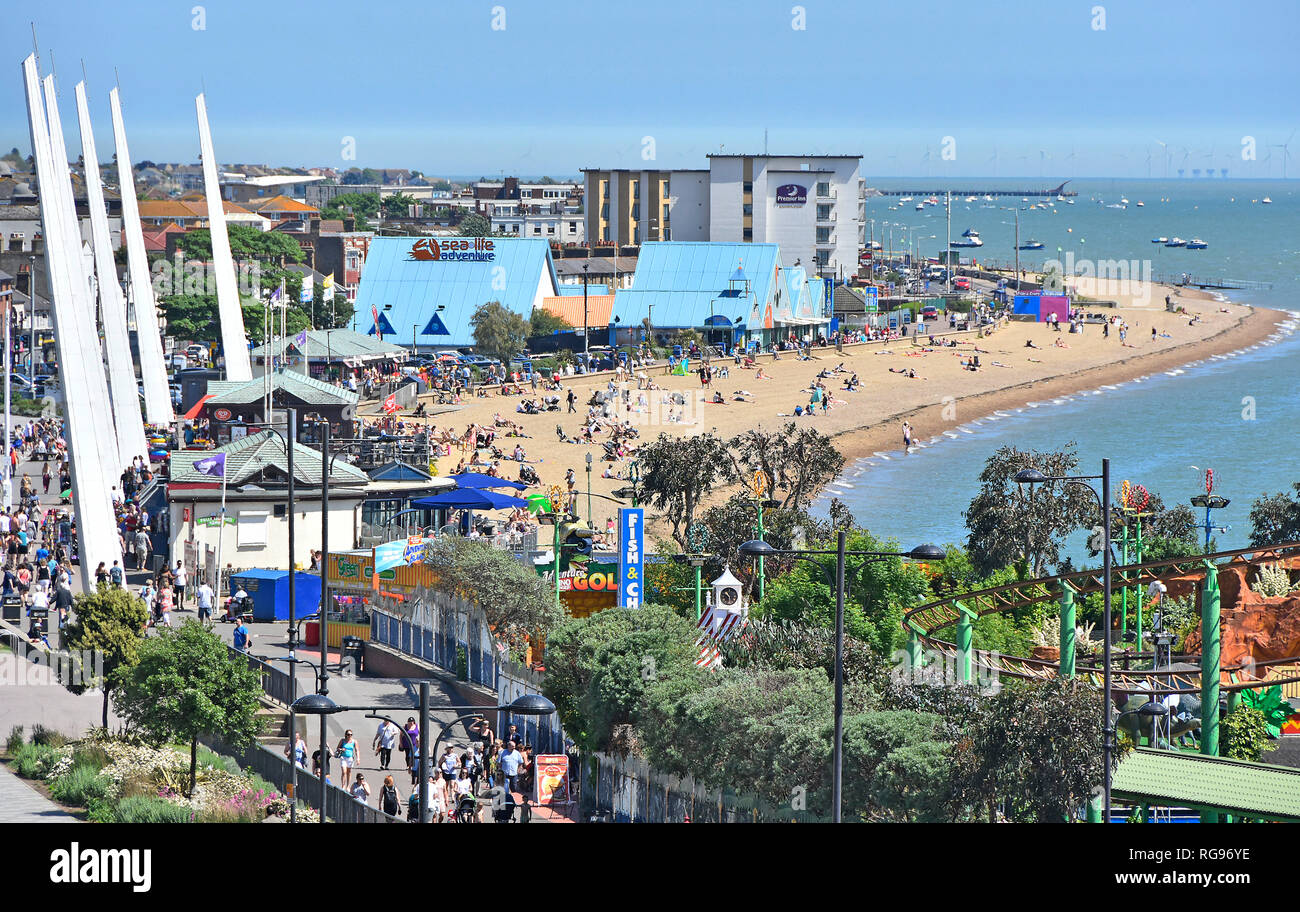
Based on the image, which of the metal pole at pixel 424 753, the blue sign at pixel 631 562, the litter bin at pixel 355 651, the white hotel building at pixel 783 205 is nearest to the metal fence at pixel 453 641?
the litter bin at pixel 355 651

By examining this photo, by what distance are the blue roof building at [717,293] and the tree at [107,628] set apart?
70.3 meters

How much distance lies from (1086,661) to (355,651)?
1228cm

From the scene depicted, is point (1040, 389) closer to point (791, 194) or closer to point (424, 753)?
point (791, 194)

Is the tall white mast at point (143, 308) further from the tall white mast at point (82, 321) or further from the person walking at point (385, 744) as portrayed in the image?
the person walking at point (385, 744)

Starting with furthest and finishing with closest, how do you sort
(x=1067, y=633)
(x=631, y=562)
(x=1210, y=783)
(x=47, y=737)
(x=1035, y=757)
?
(x=631, y=562), (x=47, y=737), (x=1067, y=633), (x=1210, y=783), (x=1035, y=757)

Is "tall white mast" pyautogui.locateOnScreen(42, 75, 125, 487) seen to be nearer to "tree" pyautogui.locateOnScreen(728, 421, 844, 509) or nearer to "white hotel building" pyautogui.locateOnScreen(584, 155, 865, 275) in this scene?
"tree" pyautogui.locateOnScreen(728, 421, 844, 509)

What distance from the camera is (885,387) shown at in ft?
267

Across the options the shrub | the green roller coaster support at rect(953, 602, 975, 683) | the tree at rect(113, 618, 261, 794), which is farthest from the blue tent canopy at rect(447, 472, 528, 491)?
the green roller coaster support at rect(953, 602, 975, 683)

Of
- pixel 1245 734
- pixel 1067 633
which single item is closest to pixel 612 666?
pixel 1067 633

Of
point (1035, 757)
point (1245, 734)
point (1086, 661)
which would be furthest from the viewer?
point (1086, 661)

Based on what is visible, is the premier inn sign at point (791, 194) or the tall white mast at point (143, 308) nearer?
the tall white mast at point (143, 308)

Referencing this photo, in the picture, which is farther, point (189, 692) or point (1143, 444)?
point (1143, 444)

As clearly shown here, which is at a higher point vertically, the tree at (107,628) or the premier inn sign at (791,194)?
the premier inn sign at (791,194)

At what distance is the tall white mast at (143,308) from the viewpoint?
5375 centimetres
